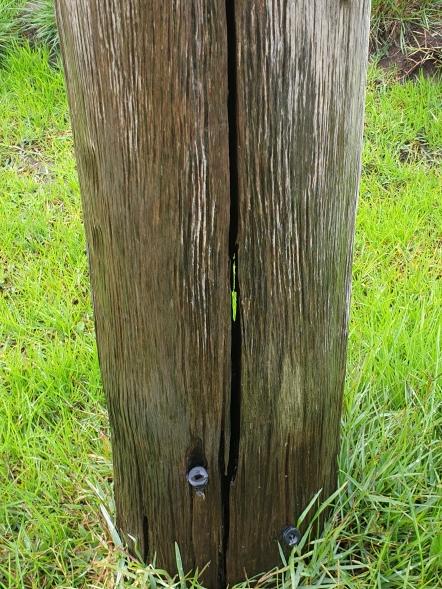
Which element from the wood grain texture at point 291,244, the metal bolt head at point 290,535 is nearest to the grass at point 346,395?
the metal bolt head at point 290,535

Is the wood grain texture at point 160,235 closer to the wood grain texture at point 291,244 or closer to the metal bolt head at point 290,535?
the wood grain texture at point 291,244

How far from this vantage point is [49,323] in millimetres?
3166

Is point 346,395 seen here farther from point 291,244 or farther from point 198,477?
point 291,244

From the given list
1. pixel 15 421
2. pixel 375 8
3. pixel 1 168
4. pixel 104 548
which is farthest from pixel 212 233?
pixel 375 8

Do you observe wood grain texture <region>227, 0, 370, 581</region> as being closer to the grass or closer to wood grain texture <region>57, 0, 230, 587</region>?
wood grain texture <region>57, 0, 230, 587</region>

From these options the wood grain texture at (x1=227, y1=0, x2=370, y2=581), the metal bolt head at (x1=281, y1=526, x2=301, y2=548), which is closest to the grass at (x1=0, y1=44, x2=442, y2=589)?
the metal bolt head at (x1=281, y1=526, x2=301, y2=548)

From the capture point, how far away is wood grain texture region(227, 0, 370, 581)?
1285 mm

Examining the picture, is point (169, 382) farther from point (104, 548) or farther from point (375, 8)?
point (375, 8)

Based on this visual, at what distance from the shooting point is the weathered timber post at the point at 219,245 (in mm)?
1268

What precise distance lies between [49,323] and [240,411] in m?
1.71

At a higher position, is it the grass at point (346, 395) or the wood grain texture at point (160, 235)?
the wood grain texture at point (160, 235)

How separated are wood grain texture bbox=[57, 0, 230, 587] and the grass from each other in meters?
0.31

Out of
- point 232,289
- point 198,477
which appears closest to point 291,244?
point 232,289

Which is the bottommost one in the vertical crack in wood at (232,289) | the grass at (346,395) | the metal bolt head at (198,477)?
the grass at (346,395)
